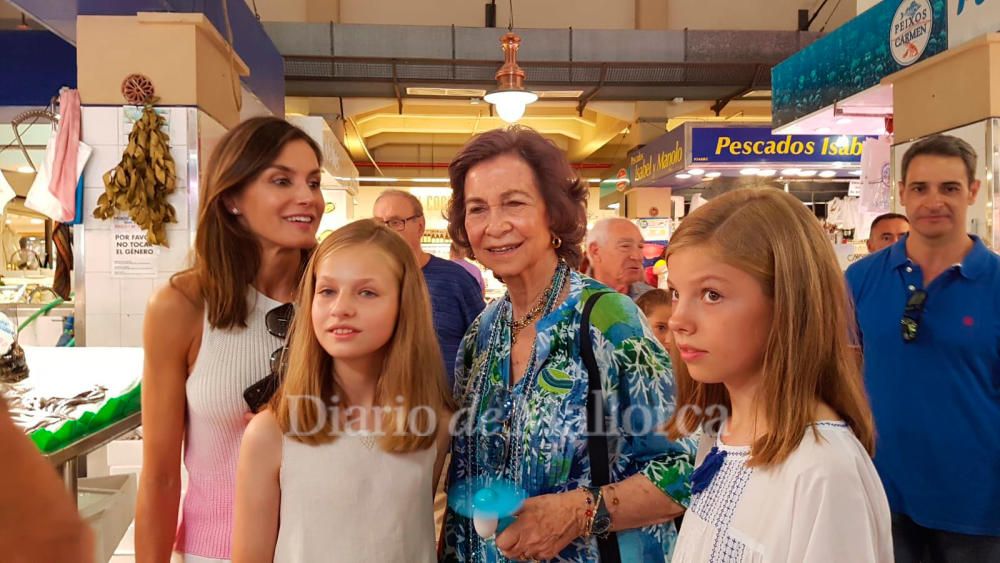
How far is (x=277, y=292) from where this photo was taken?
1.76 m

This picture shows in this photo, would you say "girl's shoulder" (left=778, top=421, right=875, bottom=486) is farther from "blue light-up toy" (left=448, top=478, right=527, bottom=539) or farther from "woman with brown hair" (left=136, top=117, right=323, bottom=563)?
"woman with brown hair" (left=136, top=117, right=323, bottom=563)

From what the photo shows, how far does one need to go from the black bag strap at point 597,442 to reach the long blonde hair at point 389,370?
345 mm

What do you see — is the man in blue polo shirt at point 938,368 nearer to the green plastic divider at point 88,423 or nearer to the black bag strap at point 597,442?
the black bag strap at point 597,442

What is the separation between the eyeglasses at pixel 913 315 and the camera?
2.41m

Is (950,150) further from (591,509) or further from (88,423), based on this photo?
(88,423)

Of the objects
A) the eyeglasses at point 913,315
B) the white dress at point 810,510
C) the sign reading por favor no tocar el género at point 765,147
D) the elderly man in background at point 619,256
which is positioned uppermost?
the sign reading por favor no tocar el género at point 765,147

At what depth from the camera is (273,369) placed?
1605 mm

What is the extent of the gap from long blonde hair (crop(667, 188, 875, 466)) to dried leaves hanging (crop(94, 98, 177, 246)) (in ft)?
12.3

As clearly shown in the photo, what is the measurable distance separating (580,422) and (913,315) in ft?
5.56

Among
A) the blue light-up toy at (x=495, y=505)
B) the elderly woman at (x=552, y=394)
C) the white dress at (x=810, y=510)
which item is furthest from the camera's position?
the elderly woman at (x=552, y=394)

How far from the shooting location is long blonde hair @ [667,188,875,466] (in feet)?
3.34

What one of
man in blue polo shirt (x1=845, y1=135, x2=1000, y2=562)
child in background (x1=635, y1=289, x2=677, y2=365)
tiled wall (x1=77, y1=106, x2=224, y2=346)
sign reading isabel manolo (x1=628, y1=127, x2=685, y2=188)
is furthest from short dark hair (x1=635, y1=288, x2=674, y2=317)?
sign reading isabel manolo (x1=628, y1=127, x2=685, y2=188)

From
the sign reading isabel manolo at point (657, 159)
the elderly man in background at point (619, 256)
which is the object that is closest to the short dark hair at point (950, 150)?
the elderly man in background at point (619, 256)

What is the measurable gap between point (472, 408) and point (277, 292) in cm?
62
